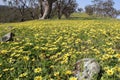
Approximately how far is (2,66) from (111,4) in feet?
260

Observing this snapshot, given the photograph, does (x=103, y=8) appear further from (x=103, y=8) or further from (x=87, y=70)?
(x=87, y=70)

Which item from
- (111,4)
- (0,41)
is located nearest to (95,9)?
(111,4)

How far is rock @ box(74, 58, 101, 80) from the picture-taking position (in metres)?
5.35

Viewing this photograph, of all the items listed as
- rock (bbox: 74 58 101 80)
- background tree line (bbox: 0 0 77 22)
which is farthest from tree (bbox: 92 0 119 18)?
rock (bbox: 74 58 101 80)

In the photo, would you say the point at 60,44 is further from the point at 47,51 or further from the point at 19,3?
the point at 19,3

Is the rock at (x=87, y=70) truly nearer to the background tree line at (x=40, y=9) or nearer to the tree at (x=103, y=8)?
the background tree line at (x=40, y=9)

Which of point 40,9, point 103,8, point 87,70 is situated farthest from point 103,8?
point 87,70

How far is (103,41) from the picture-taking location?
941 cm

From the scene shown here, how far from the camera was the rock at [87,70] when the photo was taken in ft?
17.6

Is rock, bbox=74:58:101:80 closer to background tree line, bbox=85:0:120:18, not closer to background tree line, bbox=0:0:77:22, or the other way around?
background tree line, bbox=0:0:77:22

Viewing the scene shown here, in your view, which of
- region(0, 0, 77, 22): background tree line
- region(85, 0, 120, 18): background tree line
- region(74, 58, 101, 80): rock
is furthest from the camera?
region(85, 0, 120, 18): background tree line

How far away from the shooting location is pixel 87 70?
5.55 meters

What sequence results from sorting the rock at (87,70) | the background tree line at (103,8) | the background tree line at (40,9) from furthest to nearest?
the background tree line at (103,8)
the background tree line at (40,9)
the rock at (87,70)

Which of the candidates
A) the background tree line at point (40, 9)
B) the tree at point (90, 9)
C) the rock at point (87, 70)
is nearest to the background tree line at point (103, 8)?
the tree at point (90, 9)
